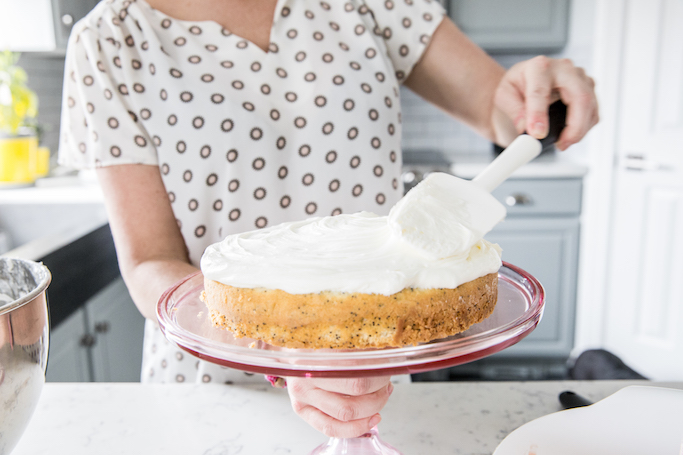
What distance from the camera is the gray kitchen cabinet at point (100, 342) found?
4.78 ft

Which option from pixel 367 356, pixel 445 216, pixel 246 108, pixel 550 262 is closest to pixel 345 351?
pixel 367 356

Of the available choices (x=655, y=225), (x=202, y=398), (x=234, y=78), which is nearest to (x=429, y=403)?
(x=202, y=398)

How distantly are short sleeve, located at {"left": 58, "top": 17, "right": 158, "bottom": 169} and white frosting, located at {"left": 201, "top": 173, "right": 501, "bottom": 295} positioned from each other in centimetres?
42

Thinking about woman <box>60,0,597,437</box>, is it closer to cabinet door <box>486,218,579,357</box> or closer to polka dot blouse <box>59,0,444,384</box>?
polka dot blouse <box>59,0,444,384</box>

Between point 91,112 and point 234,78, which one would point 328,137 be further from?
point 91,112

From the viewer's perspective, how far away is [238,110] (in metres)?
0.88

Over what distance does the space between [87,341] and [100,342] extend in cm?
9

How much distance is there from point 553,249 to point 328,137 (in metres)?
1.73

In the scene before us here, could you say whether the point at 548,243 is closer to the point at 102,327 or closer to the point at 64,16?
the point at 102,327

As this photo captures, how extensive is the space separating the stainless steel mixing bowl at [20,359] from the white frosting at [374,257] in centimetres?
15

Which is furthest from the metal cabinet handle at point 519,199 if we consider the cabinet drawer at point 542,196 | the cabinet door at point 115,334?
the cabinet door at point 115,334

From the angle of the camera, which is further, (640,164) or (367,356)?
(640,164)

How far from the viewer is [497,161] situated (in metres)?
0.56

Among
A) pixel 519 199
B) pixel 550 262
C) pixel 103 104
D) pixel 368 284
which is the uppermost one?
pixel 103 104
